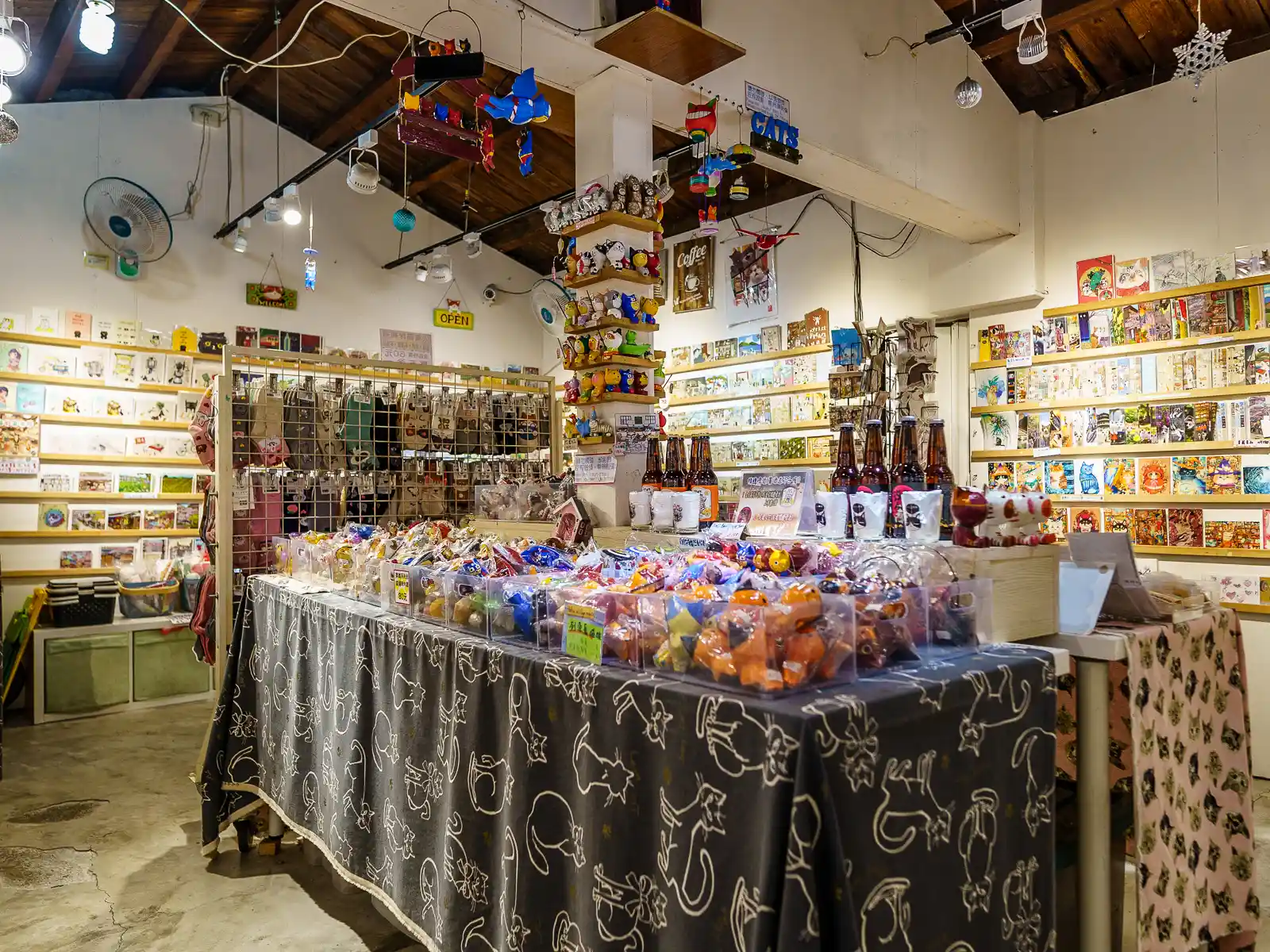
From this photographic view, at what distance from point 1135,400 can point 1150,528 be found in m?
0.69

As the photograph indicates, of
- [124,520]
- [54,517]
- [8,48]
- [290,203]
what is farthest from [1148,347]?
[54,517]

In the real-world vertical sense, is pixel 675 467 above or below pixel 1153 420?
below

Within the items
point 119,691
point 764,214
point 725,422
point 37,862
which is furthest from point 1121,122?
point 119,691

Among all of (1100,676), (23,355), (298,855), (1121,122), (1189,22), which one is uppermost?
(1189,22)

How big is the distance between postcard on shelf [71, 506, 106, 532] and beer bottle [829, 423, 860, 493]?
19.5ft

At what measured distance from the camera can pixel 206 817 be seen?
9.99 ft

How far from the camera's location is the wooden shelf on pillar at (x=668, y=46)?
9.53ft

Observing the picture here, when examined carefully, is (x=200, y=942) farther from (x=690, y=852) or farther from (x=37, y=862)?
(x=690, y=852)

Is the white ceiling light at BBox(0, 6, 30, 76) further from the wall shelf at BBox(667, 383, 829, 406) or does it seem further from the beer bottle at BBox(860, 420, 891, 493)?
the wall shelf at BBox(667, 383, 829, 406)

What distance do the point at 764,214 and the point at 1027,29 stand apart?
2483 millimetres

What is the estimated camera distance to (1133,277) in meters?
4.59

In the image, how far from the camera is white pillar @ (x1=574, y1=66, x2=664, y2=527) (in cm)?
319

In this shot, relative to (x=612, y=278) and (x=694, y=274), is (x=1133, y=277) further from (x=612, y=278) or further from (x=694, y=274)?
(x=694, y=274)

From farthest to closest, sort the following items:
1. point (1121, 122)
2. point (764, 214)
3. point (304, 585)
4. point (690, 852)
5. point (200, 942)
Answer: point (764, 214), point (1121, 122), point (304, 585), point (200, 942), point (690, 852)
